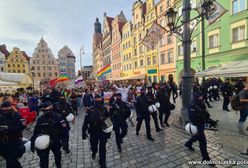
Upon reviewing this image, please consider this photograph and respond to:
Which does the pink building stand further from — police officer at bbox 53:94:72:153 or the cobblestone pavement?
the cobblestone pavement

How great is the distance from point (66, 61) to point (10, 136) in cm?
8396

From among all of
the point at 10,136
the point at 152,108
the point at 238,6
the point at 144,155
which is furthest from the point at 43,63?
the point at 144,155

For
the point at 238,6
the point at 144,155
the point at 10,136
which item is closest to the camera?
the point at 10,136

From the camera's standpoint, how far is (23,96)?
11.3 meters

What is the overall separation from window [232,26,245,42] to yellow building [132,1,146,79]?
18.3 metres

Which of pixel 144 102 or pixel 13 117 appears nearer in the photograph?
pixel 13 117

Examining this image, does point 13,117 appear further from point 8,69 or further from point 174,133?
point 8,69

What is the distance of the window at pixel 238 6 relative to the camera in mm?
14623

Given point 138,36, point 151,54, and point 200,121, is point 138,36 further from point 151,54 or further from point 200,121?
point 200,121

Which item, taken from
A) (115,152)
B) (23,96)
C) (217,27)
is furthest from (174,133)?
(217,27)

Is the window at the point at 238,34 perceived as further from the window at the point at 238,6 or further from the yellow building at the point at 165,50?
the yellow building at the point at 165,50

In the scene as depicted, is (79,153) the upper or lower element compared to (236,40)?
lower

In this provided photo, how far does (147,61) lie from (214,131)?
87.2 ft

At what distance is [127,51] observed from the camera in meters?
40.0
